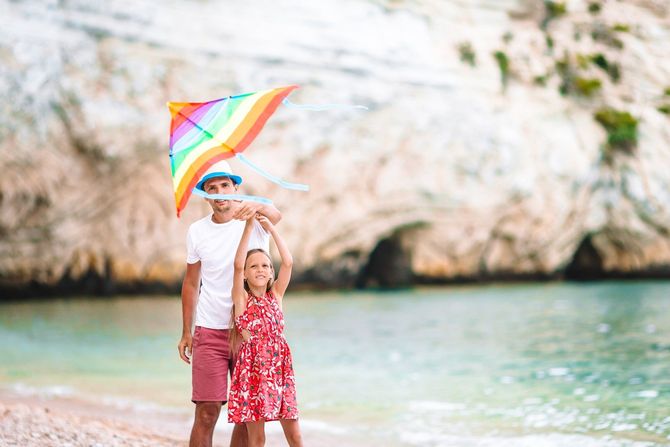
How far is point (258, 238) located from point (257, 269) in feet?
0.63

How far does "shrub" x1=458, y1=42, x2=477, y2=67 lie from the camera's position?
24.2 metres

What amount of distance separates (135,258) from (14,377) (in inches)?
464

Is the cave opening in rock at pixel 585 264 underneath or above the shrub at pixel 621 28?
underneath

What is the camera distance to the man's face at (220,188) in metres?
3.89

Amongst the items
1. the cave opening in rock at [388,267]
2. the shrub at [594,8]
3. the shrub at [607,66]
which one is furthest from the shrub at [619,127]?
the cave opening in rock at [388,267]

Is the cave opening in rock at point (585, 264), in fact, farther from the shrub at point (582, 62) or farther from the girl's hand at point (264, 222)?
the girl's hand at point (264, 222)

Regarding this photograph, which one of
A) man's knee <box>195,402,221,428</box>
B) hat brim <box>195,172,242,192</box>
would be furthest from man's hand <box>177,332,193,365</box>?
hat brim <box>195,172,242,192</box>

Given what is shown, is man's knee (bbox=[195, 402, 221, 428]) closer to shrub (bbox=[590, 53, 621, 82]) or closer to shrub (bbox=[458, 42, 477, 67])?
shrub (bbox=[458, 42, 477, 67])

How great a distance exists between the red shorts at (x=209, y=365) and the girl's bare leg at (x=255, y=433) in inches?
9.5

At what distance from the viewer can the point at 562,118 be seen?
25094 millimetres

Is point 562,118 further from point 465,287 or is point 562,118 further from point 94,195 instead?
point 94,195

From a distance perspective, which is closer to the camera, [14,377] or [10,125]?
[14,377]

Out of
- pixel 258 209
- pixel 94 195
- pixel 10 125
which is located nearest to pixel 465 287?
pixel 94 195

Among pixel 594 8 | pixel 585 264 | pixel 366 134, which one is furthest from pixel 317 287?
pixel 594 8
